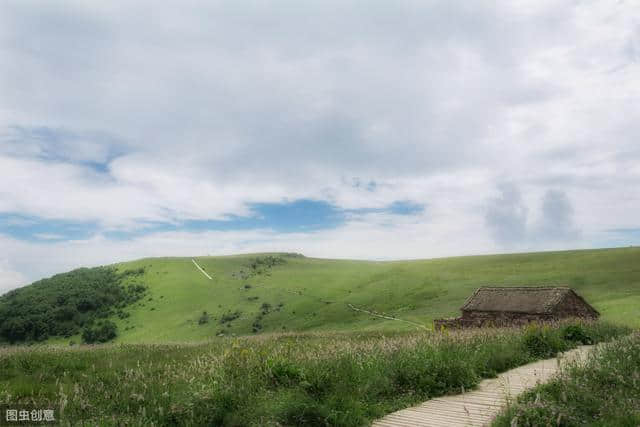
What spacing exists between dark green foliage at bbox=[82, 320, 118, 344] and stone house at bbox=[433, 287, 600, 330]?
228ft

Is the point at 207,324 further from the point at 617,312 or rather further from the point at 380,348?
the point at 380,348

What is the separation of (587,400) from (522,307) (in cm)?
2436

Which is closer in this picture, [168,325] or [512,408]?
[512,408]

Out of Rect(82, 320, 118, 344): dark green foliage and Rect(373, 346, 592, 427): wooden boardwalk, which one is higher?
Rect(373, 346, 592, 427): wooden boardwalk

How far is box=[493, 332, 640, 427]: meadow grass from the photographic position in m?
5.67

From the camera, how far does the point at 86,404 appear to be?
21.2 feet

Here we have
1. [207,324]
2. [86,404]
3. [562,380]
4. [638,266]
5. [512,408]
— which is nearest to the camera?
[512,408]

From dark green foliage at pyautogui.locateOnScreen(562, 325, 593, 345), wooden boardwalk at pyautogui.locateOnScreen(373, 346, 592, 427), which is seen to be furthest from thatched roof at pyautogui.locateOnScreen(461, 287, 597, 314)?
wooden boardwalk at pyautogui.locateOnScreen(373, 346, 592, 427)

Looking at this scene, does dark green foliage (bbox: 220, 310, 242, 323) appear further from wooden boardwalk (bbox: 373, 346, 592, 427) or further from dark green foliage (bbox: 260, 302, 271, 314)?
wooden boardwalk (bbox: 373, 346, 592, 427)

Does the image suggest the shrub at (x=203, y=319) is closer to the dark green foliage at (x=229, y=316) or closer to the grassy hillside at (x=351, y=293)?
the grassy hillside at (x=351, y=293)

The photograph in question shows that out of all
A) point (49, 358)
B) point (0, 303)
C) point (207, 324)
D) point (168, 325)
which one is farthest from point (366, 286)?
point (0, 303)

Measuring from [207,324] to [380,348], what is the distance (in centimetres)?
6599

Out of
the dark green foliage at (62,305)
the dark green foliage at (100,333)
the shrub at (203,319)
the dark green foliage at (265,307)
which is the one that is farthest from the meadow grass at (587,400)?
the dark green foliage at (62,305)

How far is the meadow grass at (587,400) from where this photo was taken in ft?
18.6
